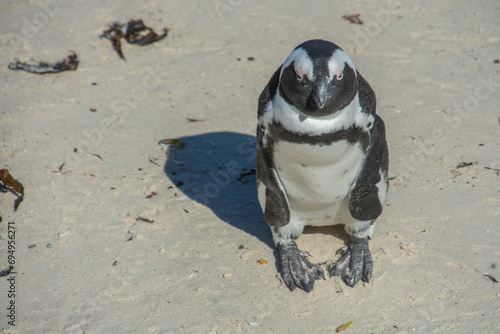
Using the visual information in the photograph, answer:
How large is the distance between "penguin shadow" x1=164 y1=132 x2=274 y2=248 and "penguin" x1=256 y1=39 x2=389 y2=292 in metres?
0.36

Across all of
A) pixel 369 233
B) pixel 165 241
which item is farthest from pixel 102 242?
pixel 369 233

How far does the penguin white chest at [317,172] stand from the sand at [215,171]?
0.40 m

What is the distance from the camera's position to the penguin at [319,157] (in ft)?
7.78

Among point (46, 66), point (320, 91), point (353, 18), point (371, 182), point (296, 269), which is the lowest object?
point (46, 66)

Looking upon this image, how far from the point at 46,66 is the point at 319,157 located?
338cm

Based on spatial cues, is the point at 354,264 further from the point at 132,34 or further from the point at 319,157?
the point at 132,34

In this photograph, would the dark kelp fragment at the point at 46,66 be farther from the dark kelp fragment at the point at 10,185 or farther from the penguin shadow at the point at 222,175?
the dark kelp fragment at the point at 10,185

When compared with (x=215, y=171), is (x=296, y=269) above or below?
above

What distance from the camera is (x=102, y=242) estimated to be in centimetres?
315

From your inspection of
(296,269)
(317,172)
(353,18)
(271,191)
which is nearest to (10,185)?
(271,191)

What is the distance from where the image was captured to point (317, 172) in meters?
2.61

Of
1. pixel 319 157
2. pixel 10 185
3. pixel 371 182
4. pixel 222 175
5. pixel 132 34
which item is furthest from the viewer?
pixel 132 34

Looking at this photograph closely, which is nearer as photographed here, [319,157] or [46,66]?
[319,157]

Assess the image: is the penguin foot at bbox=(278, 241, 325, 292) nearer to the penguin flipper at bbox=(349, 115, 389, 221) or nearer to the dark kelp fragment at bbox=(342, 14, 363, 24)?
the penguin flipper at bbox=(349, 115, 389, 221)
